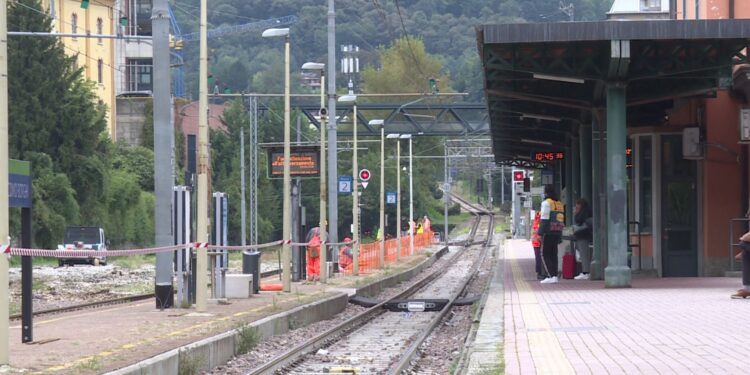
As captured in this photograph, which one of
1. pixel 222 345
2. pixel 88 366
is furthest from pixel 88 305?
pixel 88 366

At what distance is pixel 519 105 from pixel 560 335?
20.3 m

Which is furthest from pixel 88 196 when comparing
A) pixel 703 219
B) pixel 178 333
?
pixel 178 333

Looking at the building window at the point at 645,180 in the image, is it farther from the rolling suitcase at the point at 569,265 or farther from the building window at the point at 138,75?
the building window at the point at 138,75

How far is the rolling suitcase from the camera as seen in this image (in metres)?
29.1

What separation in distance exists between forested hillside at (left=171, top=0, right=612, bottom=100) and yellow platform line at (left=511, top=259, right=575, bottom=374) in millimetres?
92943

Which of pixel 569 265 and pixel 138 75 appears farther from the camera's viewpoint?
pixel 138 75

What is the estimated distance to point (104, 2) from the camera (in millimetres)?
81625

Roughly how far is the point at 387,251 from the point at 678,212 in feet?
97.9

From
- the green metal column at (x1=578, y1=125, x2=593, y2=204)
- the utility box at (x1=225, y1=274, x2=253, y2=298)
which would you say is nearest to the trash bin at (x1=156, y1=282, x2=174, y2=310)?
the utility box at (x1=225, y1=274, x2=253, y2=298)

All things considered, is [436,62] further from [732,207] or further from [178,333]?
[178,333]

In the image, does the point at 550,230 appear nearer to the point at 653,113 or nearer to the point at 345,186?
the point at 653,113

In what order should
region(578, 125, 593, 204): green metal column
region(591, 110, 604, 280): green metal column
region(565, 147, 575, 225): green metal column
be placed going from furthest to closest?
region(565, 147, 575, 225): green metal column < region(578, 125, 593, 204): green metal column < region(591, 110, 604, 280): green metal column

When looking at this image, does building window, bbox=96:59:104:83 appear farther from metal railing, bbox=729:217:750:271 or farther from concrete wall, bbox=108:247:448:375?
metal railing, bbox=729:217:750:271

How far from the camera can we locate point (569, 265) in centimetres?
2925
